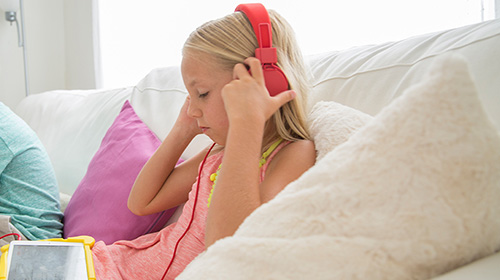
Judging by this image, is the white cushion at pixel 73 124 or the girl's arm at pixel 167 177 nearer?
the girl's arm at pixel 167 177

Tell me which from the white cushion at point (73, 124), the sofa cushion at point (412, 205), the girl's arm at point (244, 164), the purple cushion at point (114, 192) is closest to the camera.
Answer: the sofa cushion at point (412, 205)

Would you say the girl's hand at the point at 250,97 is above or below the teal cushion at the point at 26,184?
above

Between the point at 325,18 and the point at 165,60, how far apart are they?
1.10m

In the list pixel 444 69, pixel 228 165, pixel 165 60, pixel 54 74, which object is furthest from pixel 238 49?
pixel 54 74

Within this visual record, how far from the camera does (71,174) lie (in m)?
1.75

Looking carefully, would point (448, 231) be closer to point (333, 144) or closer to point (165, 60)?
point (333, 144)

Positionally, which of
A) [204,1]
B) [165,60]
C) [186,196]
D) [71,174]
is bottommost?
[71,174]

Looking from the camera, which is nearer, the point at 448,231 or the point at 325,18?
the point at 448,231

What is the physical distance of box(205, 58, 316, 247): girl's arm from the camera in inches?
29.4

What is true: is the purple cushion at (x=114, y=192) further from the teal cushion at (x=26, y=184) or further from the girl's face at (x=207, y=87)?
the girl's face at (x=207, y=87)

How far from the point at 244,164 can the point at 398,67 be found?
0.47 m

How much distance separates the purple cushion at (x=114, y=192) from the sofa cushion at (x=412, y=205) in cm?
87

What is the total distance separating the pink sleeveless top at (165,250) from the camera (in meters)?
1.01

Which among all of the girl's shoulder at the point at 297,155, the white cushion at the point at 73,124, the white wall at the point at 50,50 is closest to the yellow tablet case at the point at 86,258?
the girl's shoulder at the point at 297,155
